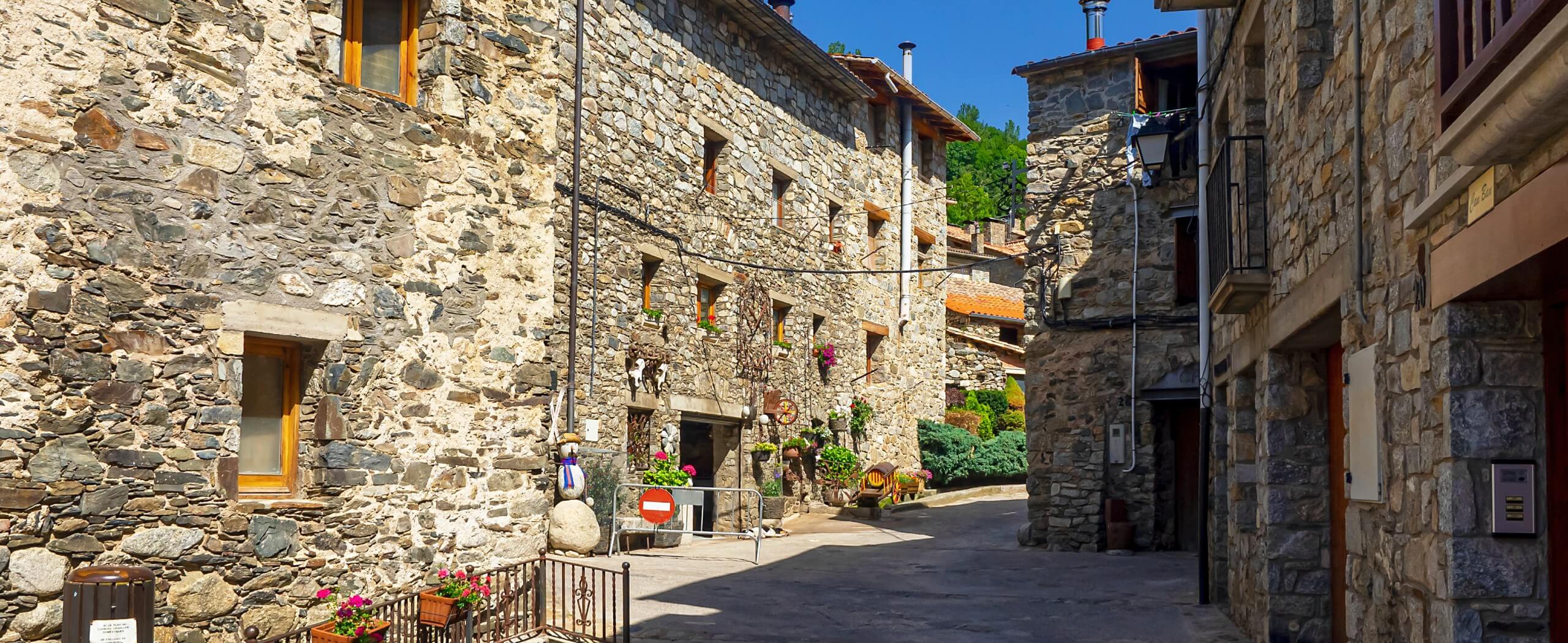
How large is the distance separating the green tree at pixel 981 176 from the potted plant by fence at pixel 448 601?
33.5m

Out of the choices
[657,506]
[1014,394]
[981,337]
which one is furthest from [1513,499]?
[981,337]

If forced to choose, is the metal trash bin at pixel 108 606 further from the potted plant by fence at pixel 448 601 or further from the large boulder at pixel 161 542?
the potted plant by fence at pixel 448 601

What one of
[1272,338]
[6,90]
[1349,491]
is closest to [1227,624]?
[1272,338]

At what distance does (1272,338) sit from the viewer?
295 inches

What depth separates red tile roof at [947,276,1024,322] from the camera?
96.7 ft

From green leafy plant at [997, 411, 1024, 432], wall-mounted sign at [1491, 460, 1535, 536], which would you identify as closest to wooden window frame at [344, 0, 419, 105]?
wall-mounted sign at [1491, 460, 1535, 536]

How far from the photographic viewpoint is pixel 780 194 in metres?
19.7

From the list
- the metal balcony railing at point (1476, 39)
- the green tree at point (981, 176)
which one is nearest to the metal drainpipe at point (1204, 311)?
the metal balcony railing at point (1476, 39)

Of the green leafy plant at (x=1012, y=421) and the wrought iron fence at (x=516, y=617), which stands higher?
the green leafy plant at (x=1012, y=421)

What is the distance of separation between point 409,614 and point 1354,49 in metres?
6.28

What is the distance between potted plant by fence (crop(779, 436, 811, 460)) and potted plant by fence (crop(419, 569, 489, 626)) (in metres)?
11.2

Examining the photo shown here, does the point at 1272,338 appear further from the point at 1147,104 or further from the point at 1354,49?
the point at 1147,104

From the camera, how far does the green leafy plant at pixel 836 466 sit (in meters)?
20.3

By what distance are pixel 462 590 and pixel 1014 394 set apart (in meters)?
21.4
